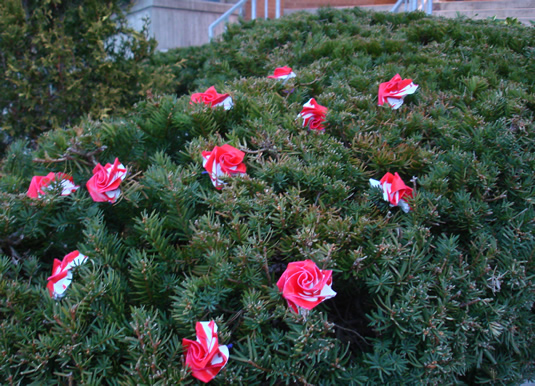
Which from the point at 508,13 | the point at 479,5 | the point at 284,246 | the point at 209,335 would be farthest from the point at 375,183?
the point at 479,5

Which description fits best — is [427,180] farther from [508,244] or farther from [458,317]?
[458,317]

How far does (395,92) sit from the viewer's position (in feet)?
8.65

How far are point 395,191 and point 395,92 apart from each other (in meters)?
0.99

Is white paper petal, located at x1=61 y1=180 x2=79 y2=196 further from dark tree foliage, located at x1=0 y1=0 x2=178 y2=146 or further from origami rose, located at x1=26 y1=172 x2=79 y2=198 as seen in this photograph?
dark tree foliage, located at x1=0 y1=0 x2=178 y2=146

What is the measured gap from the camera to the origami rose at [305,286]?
4.76ft

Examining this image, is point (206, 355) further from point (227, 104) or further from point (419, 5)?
point (419, 5)

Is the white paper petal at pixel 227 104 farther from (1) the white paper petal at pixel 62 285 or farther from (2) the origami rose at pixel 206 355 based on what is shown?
(2) the origami rose at pixel 206 355

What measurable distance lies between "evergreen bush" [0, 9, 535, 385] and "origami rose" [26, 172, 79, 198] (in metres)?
0.06

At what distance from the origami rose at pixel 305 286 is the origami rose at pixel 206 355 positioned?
0.26 metres

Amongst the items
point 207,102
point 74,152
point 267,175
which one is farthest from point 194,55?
point 267,175

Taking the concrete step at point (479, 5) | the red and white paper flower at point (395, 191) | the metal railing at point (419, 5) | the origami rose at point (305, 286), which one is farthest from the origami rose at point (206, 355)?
the metal railing at point (419, 5)

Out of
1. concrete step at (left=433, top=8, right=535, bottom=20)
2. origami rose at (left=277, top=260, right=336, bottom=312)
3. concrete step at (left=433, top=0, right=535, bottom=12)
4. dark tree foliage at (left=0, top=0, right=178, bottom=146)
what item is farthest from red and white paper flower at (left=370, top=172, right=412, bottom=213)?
concrete step at (left=433, top=0, right=535, bottom=12)

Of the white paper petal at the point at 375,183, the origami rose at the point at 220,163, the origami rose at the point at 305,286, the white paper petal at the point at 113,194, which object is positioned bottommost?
the origami rose at the point at 305,286

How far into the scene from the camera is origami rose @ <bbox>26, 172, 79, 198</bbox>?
1.91 m
